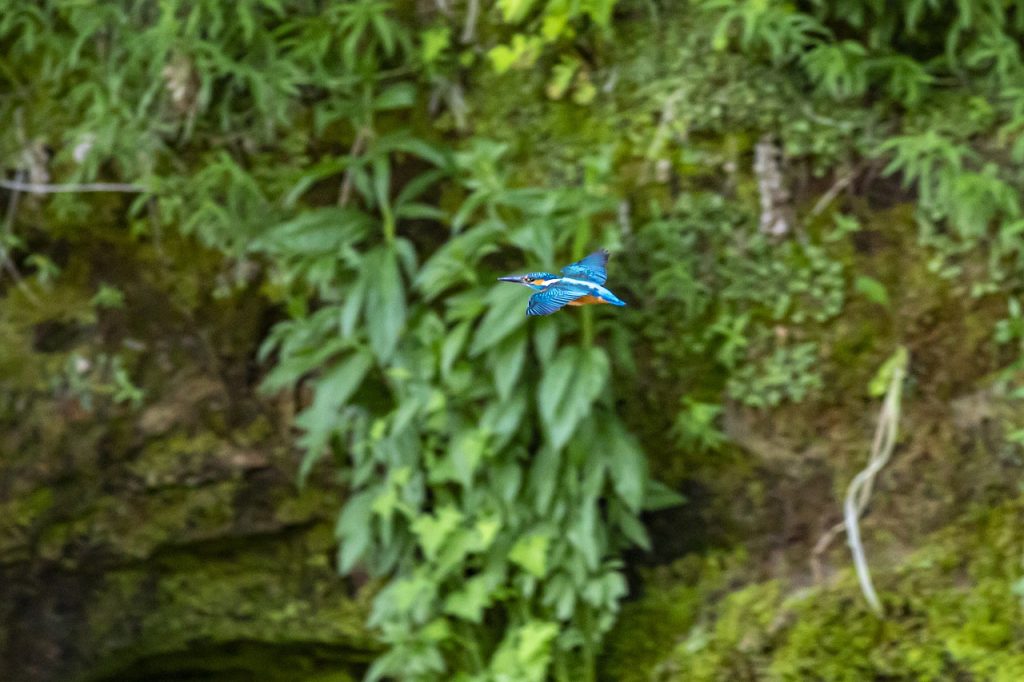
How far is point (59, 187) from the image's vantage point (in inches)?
157

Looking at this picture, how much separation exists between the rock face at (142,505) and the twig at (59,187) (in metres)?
0.41

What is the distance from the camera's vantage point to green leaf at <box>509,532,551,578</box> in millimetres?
3326

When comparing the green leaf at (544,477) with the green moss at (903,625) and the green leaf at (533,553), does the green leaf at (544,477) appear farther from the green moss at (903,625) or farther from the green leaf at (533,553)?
the green moss at (903,625)

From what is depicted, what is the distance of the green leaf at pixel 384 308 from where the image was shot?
11.2 feet

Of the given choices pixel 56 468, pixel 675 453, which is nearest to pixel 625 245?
pixel 675 453

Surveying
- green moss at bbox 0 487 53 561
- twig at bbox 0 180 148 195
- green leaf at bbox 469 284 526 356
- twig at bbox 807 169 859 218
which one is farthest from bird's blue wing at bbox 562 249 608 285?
green moss at bbox 0 487 53 561

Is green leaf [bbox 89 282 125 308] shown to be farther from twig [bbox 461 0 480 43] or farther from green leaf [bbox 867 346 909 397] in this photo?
green leaf [bbox 867 346 909 397]

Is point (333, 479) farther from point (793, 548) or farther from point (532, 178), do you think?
point (793, 548)

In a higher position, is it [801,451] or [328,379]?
[328,379]

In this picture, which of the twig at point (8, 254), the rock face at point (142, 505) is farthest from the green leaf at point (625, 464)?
the twig at point (8, 254)

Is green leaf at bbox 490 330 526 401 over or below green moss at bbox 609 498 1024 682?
over

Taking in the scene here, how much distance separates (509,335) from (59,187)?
1.90m

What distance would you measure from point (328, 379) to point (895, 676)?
2018mm

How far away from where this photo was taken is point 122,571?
4.15m
